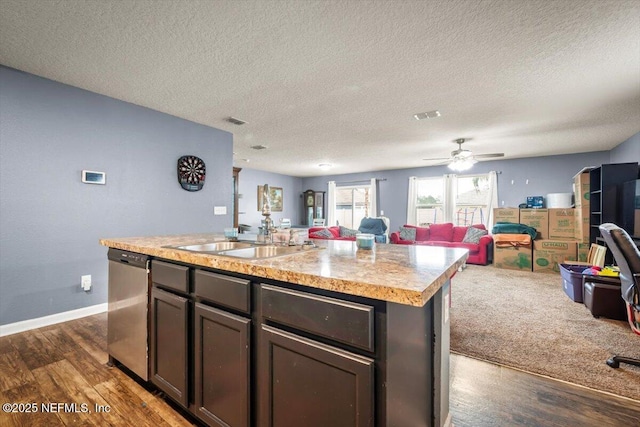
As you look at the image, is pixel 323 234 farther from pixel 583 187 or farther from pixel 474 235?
pixel 583 187

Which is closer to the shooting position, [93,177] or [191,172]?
[93,177]

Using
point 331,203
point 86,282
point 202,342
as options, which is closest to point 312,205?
point 331,203

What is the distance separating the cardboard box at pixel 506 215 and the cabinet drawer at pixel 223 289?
21.0 feet

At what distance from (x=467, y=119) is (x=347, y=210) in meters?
5.64

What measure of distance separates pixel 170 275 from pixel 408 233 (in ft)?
19.8

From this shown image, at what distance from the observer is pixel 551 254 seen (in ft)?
17.0

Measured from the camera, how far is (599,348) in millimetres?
2252

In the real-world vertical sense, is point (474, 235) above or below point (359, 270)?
below

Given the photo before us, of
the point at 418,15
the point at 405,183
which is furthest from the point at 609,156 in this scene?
the point at 418,15

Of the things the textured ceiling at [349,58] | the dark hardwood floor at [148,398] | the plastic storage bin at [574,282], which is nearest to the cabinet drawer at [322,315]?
the dark hardwood floor at [148,398]

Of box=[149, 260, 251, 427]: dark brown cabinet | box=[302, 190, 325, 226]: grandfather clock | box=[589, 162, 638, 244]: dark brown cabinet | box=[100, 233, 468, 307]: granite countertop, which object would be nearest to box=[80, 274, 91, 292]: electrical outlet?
box=[149, 260, 251, 427]: dark brown cabinet

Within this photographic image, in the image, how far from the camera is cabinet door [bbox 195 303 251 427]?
47.3 inches

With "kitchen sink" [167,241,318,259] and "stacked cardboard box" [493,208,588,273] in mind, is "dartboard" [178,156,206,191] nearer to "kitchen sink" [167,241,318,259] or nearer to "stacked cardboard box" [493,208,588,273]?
"kitchen sink" [167,241,318,259]

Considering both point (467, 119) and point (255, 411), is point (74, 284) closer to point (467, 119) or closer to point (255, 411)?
point (255, 411)
